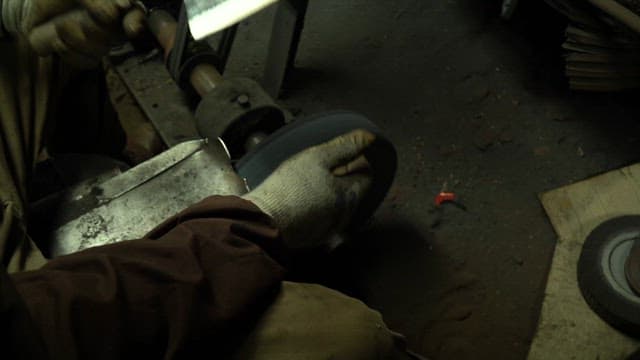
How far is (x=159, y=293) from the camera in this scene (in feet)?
3.18

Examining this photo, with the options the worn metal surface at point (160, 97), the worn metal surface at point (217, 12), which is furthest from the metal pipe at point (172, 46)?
the worn metal surface at point (217, 12)

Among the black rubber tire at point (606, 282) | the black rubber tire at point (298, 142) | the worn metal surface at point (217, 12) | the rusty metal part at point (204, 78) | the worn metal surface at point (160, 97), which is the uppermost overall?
the worn metal surface at point (217, 12)

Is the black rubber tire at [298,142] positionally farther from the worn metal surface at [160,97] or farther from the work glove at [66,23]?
the worn metal surface at [160,97]

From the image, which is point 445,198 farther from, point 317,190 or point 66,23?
point 66,23

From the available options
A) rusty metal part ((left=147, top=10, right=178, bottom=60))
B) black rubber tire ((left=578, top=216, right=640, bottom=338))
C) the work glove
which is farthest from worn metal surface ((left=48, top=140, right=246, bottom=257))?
black rubber tire ((left=578, top=216, right=640, bottom=338))

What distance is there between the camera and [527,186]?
225 cm

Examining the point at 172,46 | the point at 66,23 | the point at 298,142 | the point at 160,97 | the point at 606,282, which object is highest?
the point at 66,23

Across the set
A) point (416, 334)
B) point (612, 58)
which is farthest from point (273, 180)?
point (612, 58)

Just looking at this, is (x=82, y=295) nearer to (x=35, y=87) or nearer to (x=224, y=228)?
(x=224, y=228)

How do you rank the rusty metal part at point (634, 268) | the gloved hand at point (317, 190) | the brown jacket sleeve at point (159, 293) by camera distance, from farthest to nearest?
the rusty metal part at point (634, 268)
the gloved hand at point (317, 190)
the brown jacket sleeve at point (159, 293)

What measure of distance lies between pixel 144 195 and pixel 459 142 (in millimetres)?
1236

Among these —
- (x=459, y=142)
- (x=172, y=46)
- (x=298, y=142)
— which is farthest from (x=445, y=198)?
(x=172, y=46)

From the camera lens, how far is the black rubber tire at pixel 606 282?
1.78m

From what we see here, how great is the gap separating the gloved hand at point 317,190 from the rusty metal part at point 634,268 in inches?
29.6
